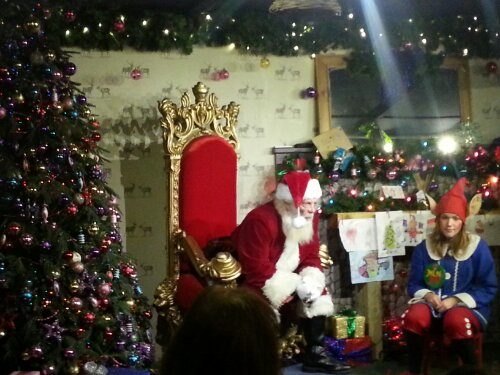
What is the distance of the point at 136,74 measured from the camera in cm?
542

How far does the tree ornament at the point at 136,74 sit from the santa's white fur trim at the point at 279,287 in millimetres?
2017

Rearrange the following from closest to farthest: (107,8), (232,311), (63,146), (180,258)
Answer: (232,311)
(63,146)
(180,258)
(107,8)

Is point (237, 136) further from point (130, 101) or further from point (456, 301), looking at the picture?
point (456, 301)

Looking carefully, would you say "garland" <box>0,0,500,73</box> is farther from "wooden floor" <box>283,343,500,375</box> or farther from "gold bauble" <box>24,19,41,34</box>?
"wooden floor" <box>283,343,500,375</box>

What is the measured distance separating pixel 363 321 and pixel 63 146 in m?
2.51

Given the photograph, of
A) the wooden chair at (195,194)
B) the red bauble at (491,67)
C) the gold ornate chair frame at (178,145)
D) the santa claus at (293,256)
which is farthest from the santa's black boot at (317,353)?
the red bauble at (491,67)

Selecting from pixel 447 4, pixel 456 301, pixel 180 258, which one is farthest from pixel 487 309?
pixel 447 4

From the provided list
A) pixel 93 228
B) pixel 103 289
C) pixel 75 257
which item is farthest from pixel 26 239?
pixel 103 289

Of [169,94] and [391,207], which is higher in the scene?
[169,94]

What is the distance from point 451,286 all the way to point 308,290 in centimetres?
88

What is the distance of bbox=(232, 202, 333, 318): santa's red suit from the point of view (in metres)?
4.39

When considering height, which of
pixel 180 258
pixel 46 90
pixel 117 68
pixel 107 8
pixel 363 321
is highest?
pixel 107 8

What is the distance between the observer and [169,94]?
5.55 metres

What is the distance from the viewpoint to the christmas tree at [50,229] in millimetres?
3840
